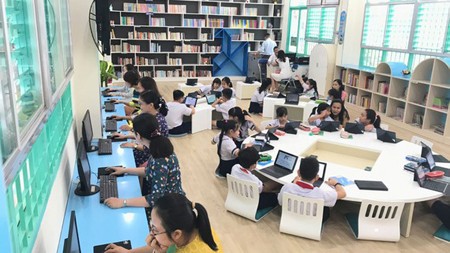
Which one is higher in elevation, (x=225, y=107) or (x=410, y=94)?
(x=410, y=94)

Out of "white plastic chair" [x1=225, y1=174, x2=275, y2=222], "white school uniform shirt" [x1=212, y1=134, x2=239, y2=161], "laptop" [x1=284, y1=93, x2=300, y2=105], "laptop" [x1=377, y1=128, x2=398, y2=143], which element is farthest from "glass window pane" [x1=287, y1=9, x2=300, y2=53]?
"white plastic chair" [x1=225, y1=174, x2=275, y2=222]

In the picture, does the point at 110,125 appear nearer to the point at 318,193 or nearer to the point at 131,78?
the point at 131,78

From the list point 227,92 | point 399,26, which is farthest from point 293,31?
point 227,92

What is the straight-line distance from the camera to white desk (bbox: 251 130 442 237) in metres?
3.70

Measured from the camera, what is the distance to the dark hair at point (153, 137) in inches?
108

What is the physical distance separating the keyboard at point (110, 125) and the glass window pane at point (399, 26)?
6727 millimetres

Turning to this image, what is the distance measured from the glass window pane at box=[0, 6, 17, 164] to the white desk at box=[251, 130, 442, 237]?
9.39 ft

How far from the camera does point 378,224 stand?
12.5 ft

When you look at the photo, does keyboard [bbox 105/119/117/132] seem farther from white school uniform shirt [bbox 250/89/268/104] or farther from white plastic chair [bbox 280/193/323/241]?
white school uniform shirt [bbox 250/89/268/104]

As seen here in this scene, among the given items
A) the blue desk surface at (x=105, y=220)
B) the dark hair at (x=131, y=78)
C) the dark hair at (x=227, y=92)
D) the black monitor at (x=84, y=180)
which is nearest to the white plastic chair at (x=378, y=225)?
the blue desk surface at (x=105, y=220)

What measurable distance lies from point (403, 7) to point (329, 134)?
192 inches

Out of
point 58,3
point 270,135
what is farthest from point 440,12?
point 58,3

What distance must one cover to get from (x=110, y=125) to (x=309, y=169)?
2.71 metres

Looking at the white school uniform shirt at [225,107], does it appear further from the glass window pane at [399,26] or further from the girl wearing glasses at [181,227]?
the girl wearing glasses at [181,227]
